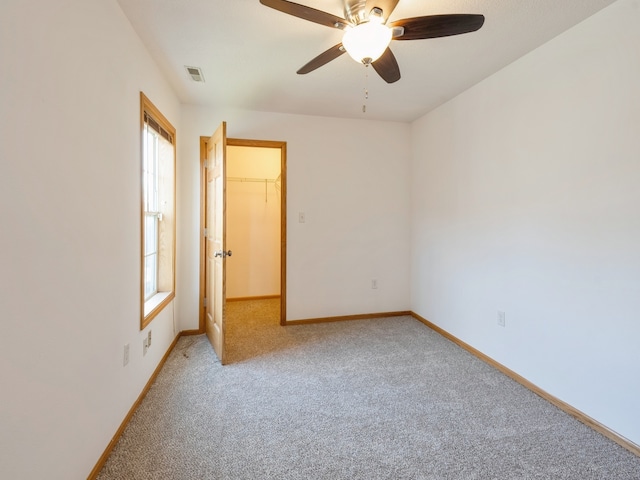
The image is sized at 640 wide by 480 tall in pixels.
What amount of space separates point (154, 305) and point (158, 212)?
843 mm

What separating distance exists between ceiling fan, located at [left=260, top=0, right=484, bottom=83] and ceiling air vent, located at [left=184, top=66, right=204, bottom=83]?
4.48 ft

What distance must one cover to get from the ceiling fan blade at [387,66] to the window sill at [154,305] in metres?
2.32

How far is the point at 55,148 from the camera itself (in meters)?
1.21

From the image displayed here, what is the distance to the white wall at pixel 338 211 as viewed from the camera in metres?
3.58

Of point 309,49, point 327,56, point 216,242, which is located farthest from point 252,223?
point 327,56

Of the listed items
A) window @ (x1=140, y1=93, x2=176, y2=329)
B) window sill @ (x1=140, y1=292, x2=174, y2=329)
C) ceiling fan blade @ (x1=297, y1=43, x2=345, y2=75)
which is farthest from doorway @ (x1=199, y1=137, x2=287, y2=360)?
ceiling fan blade @ (x1=297, y1=43, x2=345, y2=75)

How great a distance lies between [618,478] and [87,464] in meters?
2.53

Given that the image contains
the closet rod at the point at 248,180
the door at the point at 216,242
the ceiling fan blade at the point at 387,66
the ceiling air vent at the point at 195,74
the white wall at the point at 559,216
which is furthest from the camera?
the closet rod at the point at 248,180

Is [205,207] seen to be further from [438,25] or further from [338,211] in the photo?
[438,25]

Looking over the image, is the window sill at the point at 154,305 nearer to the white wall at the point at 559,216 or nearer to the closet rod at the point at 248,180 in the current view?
the closet rod at the point at 248,180

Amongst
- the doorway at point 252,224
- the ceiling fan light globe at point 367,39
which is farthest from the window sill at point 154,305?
the ceiling fan light globe at point 367,39

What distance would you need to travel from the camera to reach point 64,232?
1274 millimetres

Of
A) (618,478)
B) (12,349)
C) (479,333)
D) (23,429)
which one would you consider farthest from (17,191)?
(479,333)

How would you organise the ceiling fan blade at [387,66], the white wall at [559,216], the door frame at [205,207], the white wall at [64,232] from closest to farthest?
1. the white wall at [64,232]
2. the white wall at [559,216]
3. the ceiling fan blade at [387,66]
4. the door frame at [205,207]
